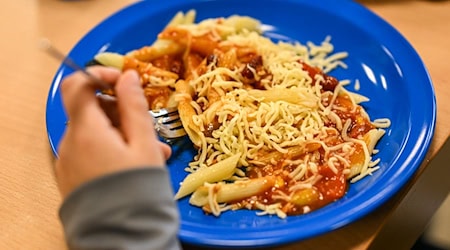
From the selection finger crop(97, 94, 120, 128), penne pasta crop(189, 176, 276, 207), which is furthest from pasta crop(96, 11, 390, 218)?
finger crop(97, 94, 120, 128)

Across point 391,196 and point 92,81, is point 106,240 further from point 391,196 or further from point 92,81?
point 391,196

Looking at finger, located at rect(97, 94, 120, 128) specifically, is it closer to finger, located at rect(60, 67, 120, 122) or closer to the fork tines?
finger, located at rect(60, 67, 120, 122)

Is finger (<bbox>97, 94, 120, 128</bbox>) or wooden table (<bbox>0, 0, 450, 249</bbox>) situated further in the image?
wooden table (<bbox>0, 0, 450, 249</bbox>)

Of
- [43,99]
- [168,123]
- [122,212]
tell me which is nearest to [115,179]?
[122,212]

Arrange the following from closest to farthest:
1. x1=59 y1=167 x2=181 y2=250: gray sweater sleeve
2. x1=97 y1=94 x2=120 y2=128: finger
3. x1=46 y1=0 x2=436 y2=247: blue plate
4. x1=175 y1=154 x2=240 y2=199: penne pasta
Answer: x1=59 y1=167 x2=181 y2=250: gray sweater sleeve, x1=97 y1=94 x2=120 y2=128: finger, x1=46 y1=0 x2=436 y2=247: blue plate, x1=175 y1=154 x2=240 y2=199: penne pasta

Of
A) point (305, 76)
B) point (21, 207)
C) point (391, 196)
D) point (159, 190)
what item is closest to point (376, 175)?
point (391, 196)

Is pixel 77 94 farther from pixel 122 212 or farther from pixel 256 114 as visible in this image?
pixel 256 114

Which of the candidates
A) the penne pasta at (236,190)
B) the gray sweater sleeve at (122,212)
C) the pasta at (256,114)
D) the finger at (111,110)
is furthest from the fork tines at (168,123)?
the gray sweater sleeve at (122,212)
